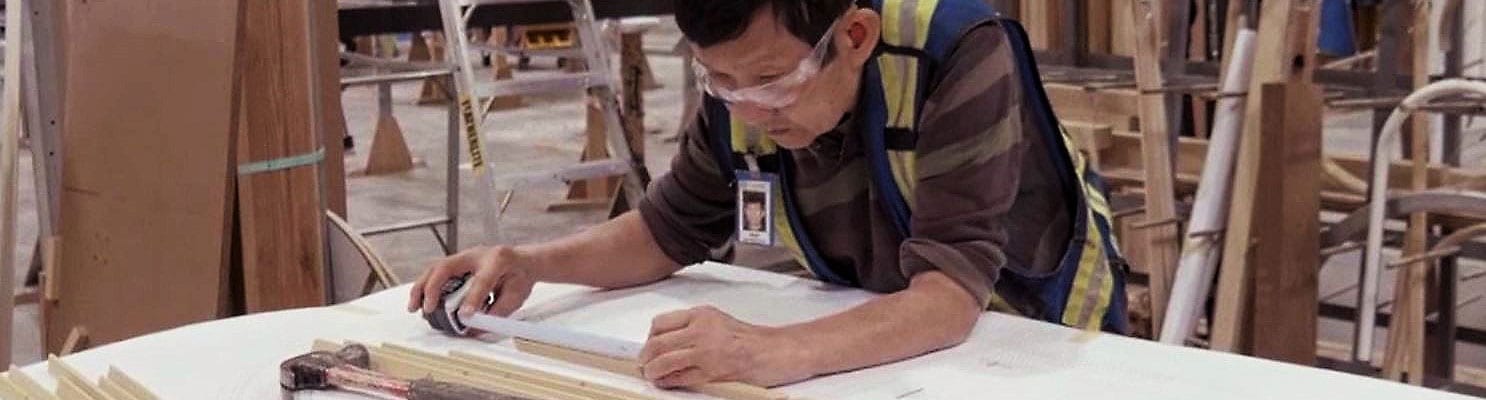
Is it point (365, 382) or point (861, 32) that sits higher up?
point (861, 32)

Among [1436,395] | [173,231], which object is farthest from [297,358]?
[173,231]

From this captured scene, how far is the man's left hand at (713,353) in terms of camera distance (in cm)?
158

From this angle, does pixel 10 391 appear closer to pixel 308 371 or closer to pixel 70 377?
pixel 70 377

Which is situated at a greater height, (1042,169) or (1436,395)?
(1042,169)

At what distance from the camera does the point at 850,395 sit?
160 centimetres

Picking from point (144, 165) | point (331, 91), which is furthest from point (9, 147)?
point (331, 91)

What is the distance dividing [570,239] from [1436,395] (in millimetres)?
998

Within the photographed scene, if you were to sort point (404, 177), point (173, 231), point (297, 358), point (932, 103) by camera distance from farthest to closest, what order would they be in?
1. point (404, 177)
2. point (173, 231)
3. point (932, 103)
4. point (297, 358)

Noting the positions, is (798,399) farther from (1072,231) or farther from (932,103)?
(1072,231)

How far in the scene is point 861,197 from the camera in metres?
1.93

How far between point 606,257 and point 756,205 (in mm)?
217

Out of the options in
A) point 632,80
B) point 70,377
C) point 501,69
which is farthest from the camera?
point 501,69

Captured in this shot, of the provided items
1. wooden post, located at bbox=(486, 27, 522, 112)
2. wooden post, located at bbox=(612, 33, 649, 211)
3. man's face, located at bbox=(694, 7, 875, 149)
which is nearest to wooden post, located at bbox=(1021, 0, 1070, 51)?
wooden post, located at bbox=(612, 33, 649, 211)

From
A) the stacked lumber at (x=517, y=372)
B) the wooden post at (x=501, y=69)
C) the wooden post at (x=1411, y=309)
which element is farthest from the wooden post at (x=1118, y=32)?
the wooden post at (x=501, y=69)
